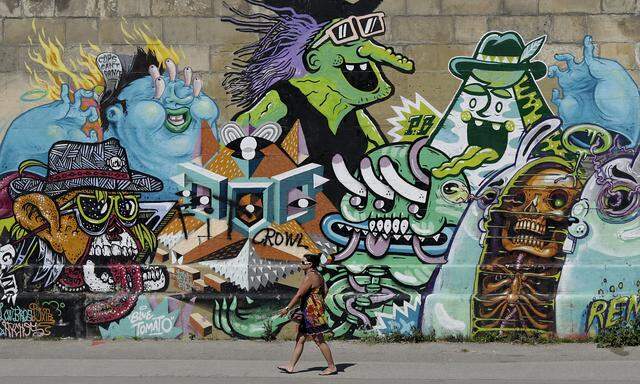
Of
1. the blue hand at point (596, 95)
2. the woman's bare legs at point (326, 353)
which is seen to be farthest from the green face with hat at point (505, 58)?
the woman's bare legs at point (326, 353)

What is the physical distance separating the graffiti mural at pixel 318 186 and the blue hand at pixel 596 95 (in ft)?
0.08

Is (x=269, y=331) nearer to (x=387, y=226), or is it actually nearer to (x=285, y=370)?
(x=285, y=370)

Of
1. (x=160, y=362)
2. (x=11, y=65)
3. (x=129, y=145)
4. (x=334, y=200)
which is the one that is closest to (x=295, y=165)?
(x=334, y=200)

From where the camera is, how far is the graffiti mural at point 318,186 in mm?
10070

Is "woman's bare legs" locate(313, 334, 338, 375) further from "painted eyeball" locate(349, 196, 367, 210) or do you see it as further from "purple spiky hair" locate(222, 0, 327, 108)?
"purple spiky hair" locate(222, 0, 327, 108)

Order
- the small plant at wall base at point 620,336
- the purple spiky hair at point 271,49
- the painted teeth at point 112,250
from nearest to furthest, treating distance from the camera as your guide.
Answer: the small plant at wall base at point 620,336 < the purple spiky hair at point 271,49 < the painted teeth at point 112,250

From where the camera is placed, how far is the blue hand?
1003cm

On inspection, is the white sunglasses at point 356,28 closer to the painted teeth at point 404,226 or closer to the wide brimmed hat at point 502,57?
the wide brimmed hat at point 502,57

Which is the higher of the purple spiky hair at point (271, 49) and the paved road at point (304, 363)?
the purple spiky hair at point (271, 49)

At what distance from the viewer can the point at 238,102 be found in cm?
1019

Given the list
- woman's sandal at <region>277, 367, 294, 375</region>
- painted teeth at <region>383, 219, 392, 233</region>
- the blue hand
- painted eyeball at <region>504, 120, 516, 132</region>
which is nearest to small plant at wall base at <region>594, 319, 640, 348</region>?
the blue hand

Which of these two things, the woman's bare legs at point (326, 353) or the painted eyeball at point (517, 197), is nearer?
the woman's bare legs at point (326, 353)

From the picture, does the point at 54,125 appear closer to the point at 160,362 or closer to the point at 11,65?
the point at 11,65

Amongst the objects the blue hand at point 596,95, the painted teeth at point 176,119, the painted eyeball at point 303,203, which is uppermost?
the blue hand at point 596,95
